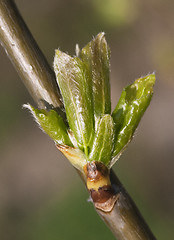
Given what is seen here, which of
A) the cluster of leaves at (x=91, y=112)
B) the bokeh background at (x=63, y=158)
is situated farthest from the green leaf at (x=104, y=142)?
the bokeh background at (x=63, y=158)

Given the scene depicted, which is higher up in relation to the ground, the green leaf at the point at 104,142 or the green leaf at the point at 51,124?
the green leaf at the point at 51,124

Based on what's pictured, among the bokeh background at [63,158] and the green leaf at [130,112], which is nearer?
the green leaf at [130,112]

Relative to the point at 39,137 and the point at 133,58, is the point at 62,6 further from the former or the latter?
the point at 39,137

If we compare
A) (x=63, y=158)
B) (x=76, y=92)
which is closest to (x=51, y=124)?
(x=76, y=92)

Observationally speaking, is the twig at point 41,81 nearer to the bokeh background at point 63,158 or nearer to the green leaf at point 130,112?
the green leaf at point 130,112

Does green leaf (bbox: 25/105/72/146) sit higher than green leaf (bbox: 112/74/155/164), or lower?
higher

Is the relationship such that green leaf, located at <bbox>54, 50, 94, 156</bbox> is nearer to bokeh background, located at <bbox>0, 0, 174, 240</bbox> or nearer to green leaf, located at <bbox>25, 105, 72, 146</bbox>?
green leaf, located at <bbox>25, 105, 72, 146</bbox>

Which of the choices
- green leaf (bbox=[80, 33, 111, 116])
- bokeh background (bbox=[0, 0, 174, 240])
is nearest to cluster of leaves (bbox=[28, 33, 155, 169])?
green leaf (bbox=[80, 33, 111, 116])
